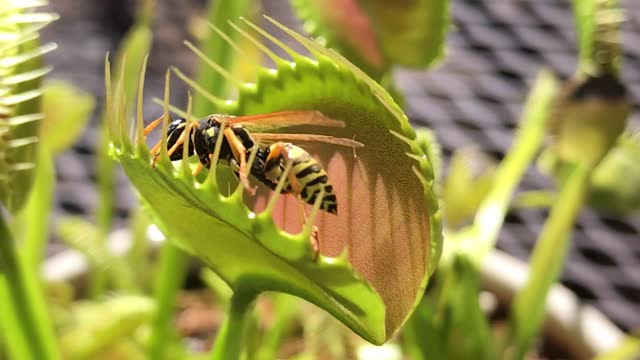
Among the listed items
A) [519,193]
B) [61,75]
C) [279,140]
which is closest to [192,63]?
[61,75]

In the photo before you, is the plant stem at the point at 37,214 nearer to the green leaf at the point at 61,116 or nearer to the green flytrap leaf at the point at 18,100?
the green leaf at the point at 61,116

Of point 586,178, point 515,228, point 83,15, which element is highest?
point 586,178

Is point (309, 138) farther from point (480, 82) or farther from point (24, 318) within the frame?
point (480, 82)

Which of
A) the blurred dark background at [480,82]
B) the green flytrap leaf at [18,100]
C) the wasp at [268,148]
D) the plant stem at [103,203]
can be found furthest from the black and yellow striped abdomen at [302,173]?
the blurred dark background at [480,82]

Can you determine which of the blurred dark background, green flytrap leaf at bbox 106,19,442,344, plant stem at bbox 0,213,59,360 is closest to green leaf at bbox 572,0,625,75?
green flytrap leaf at bbox 106,19,442,344

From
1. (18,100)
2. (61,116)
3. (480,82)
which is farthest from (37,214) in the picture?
(480,82)

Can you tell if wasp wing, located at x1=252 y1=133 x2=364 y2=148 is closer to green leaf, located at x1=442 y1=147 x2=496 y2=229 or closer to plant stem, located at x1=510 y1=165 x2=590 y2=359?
plant stem, located at x1=510 y1=165 x2=590 y2=359

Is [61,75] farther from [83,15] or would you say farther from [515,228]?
[515,228]
